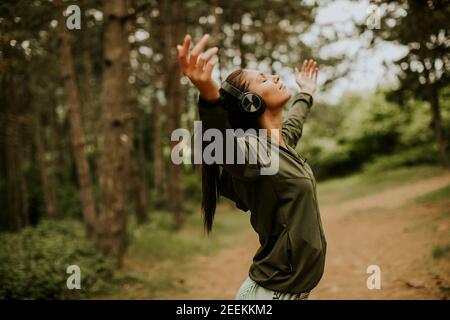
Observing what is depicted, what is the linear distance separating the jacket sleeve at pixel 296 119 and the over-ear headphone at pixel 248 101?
0.70 metres

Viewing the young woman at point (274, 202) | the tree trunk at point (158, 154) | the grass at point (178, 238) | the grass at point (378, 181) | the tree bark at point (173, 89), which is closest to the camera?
the young woman at point (274, 202)

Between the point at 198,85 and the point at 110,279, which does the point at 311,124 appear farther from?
the point at 198,85

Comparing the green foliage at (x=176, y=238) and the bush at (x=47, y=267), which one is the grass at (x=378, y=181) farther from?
the bush at (x=47, y=267)

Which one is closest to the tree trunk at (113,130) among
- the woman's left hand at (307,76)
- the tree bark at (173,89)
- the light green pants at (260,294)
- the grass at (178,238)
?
the grass at (178,238)

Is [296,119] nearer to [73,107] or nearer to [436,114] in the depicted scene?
[73,107]

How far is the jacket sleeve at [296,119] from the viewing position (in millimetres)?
3277

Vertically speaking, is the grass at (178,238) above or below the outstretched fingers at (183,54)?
below

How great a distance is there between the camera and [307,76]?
380 centimetres

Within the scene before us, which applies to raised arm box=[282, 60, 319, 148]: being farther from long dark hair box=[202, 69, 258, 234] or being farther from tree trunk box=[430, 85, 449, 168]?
tree trunk box=[430, 85, 449, 168]

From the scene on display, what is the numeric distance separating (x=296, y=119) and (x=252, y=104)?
Answer: 1.10 meters

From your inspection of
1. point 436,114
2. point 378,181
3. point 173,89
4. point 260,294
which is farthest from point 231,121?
point 378,181

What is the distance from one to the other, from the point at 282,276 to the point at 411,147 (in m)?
25.9

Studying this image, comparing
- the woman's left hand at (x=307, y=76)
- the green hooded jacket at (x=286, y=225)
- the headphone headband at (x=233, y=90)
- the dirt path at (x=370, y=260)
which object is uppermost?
the woman's left hand at (x=307, y=76)
